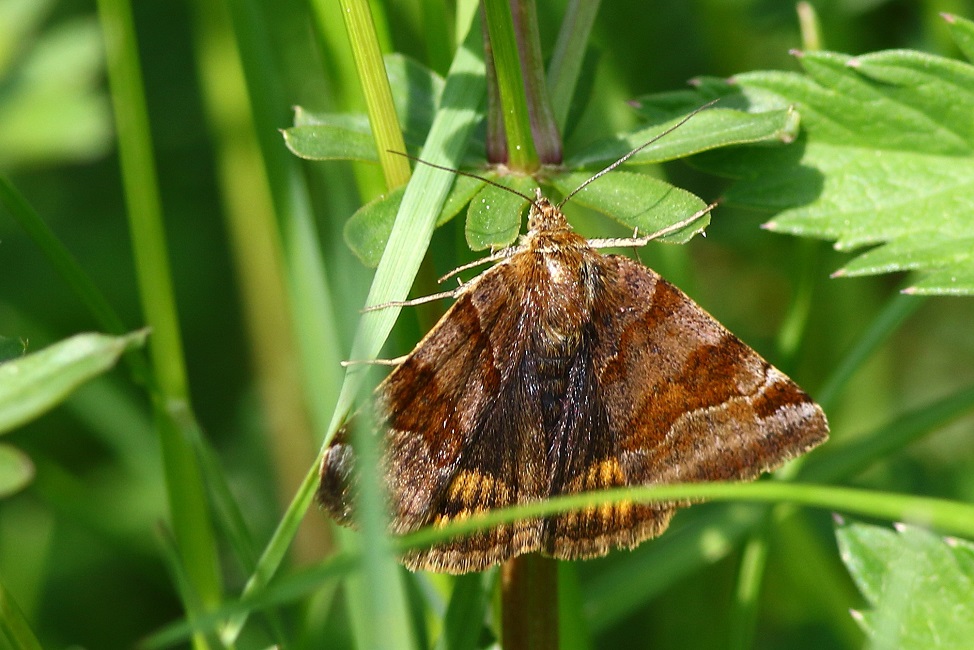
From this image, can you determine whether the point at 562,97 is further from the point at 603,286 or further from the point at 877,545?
the point at 877,545

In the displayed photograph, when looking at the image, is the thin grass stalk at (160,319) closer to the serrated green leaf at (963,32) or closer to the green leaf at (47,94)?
the green leaf at (47,94)

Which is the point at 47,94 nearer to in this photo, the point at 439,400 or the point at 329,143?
the point at 329,143

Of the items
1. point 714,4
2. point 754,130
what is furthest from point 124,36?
point 714,4

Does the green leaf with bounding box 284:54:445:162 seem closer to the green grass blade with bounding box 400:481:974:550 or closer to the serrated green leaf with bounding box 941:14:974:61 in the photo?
the green grass blade with bounding box 400:481:974:550

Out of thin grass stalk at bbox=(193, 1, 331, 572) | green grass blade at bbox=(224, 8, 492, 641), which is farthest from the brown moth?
thin grass stalk at bbox=(193, 1, 331, 572)

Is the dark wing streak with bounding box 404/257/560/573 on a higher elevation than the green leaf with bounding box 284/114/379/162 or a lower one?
lower

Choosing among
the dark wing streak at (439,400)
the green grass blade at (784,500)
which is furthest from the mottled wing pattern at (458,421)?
the green grass blade at (784,500)

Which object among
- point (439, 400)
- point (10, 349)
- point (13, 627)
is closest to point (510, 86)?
point (439, 400)
